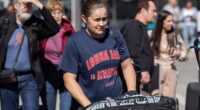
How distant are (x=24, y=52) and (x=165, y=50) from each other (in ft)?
7.97

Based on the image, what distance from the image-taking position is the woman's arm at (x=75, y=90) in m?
4.77

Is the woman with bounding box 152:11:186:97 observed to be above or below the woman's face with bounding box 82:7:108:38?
below

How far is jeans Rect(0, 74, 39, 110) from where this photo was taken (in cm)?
630

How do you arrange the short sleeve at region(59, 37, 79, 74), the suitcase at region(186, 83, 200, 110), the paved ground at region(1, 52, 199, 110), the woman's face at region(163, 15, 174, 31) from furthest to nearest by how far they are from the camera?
the paved ground at region(1, 52, 199, 110) → the woman's face at region(163, 15, 174, 31) → the suitcase at region(186, 83, 200, 110) → the short sleeve at region(59, 37, 79, 74)

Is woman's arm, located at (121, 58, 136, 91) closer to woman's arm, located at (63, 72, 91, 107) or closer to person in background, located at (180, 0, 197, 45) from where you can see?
woman's arm, located at (63, 72, 91, 107)

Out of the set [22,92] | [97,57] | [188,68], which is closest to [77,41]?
[97,57]

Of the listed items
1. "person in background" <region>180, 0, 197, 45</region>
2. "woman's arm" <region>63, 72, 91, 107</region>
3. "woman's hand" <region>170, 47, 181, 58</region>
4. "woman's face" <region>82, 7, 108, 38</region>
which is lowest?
"person in background" <region>180, 0, 197, 45</region>

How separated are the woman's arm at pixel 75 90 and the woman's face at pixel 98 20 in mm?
389

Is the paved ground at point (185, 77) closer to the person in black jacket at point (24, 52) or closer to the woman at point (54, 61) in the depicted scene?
the woman at point (54, 61)

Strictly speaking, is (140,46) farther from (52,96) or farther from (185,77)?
(185,77)

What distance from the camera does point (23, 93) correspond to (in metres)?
6.32

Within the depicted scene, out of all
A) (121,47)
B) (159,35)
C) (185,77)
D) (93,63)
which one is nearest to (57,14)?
(159,35)

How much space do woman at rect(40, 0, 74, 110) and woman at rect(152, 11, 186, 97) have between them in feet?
5.22

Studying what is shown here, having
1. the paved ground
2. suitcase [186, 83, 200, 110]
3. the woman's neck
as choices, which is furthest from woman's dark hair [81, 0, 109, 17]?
the paved ground
